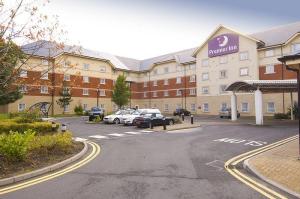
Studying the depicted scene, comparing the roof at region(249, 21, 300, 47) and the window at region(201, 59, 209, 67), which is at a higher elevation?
the roof at region(249, 21, 300, 47)

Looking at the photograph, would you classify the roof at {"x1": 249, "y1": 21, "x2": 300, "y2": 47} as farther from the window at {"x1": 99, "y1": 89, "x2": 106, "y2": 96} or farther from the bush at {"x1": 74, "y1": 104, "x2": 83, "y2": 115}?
the bush at {"x1": 74, "y1": 104, "x2": 83, "y2": 115}

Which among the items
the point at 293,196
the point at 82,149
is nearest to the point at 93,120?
the point at 82,149

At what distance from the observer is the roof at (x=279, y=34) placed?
4502 cm

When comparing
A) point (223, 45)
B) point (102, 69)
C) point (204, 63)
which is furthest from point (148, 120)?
point (102, 69)

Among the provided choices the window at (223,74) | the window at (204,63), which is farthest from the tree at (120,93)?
the window at (223,74)

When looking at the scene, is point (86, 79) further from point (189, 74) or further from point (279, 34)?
point (279, 34)

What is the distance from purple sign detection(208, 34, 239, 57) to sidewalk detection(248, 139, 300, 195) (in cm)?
3804

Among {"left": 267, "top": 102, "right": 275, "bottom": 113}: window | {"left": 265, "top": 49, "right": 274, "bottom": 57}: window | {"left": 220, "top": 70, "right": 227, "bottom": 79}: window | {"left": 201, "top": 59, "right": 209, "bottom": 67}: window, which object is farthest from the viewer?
{"left": 201, "top": 59, "right": 209, "bottom": 67}: window

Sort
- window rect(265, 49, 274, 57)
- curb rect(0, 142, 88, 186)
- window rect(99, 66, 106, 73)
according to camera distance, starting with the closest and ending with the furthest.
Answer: curb rect(0, 142, 88, 186) < window rect(265, 49, 274, 57) < window rect(99, 66, 106, 73)

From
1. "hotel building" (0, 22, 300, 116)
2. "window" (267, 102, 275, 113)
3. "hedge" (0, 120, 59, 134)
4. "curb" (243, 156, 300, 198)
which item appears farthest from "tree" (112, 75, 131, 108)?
"curb" (243, 156, 300, 198)

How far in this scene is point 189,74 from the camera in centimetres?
5881

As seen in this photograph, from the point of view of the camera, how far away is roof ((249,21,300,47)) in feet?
148

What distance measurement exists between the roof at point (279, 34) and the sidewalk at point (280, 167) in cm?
3549

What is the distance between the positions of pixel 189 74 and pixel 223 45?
9980 mm
